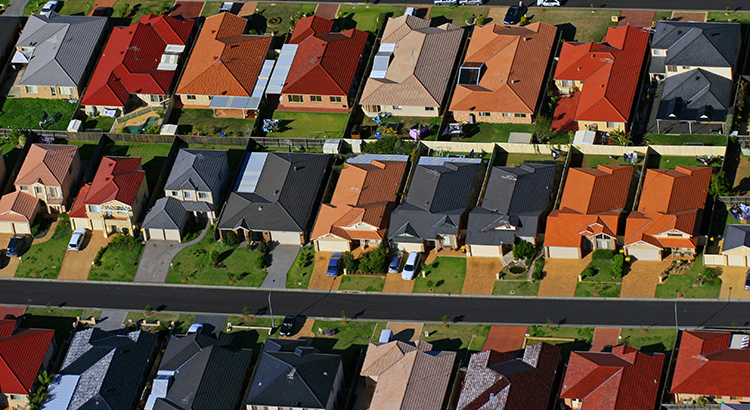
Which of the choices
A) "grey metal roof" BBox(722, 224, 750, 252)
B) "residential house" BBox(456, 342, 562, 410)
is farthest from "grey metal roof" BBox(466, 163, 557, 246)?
"grey metal roof" BBox(722, 224, 750, 252)

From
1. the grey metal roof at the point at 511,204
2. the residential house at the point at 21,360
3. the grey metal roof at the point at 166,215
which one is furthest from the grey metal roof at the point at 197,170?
the grey metal roof at the point at 511,204

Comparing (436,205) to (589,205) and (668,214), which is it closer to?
(589,205)

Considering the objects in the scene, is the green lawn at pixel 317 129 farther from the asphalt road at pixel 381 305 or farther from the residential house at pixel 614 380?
the residential house at pixel 614 380

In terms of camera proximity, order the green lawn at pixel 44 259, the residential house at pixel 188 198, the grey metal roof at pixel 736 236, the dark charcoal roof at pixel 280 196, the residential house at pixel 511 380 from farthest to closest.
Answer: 1. the residential house at pixel 188 198
2. the green lawn at pixel 44 259
3. the dark charcoal roof at pixel 280 196
4. the grey metal roof at pixel 736 236
5. the residential house at pixel 511 380

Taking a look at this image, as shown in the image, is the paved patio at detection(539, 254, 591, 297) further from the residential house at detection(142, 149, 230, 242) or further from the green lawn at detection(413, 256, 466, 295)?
the residential house at detection(142, 149, 230, 242)

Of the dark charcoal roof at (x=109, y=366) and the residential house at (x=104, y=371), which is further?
the residential house at (x=104, y=371)

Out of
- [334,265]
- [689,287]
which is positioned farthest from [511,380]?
[334,265]

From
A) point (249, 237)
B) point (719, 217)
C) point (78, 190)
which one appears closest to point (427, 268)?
point (249, 237)
